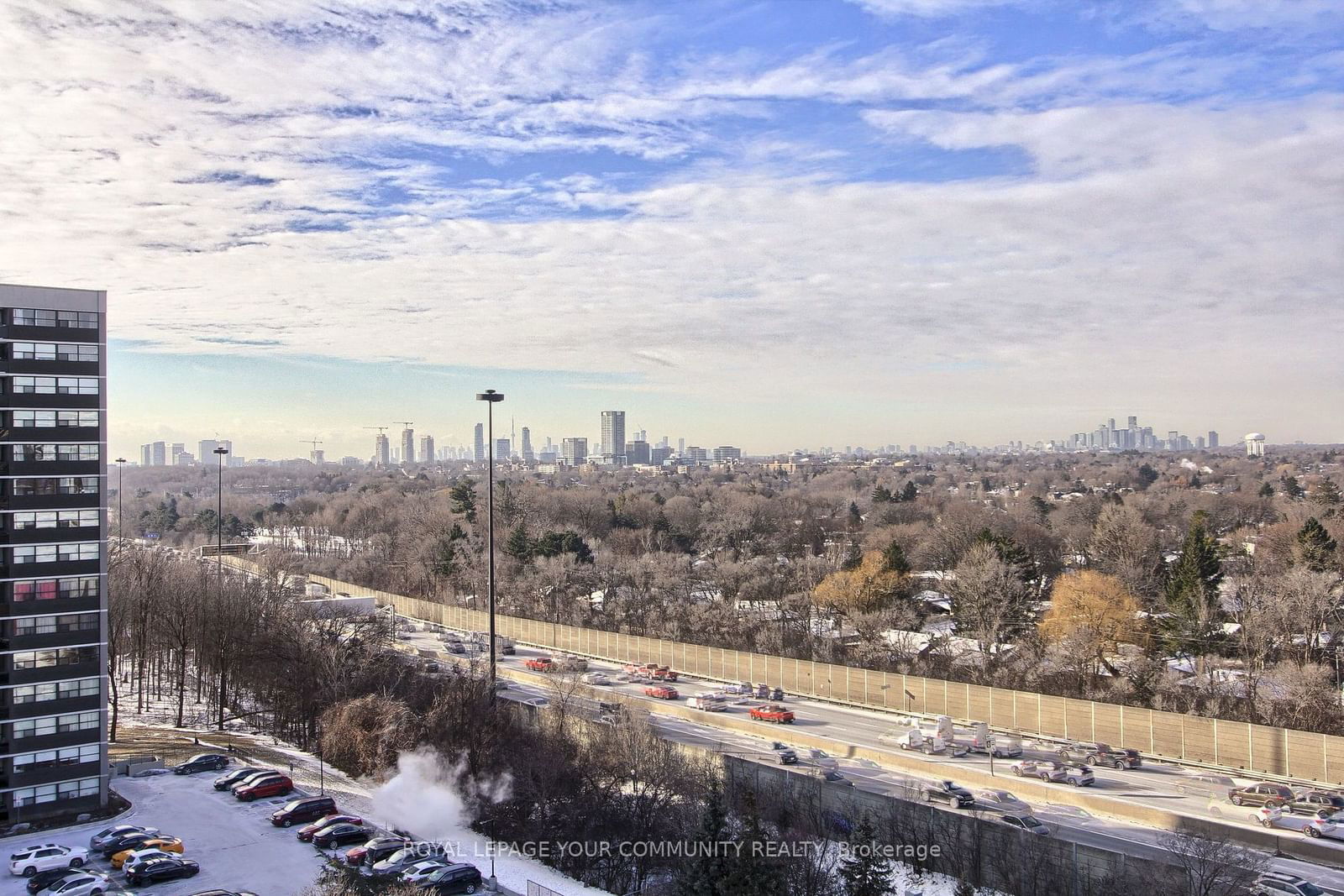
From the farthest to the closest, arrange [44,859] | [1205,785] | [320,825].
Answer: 1. [1205,785]
2. [320,825]
3. [44,859]

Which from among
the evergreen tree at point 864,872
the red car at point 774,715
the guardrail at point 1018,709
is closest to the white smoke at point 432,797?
the evergreen tree at point 864,872

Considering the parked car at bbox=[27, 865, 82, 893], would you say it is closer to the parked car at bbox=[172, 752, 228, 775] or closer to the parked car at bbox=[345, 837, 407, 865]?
the parked car at bbox=[345, 837, 407, 865]

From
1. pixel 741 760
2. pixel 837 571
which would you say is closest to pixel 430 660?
pixel 741 760

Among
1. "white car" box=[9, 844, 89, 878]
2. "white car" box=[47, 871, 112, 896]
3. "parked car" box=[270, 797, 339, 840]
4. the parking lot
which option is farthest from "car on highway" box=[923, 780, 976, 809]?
"white car" box=[9, 844, 89, 878]

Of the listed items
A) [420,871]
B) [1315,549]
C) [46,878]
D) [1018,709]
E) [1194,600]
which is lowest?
[46,878]

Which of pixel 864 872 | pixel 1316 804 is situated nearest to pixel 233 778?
pixel 864 872

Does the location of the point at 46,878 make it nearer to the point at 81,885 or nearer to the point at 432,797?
the point at 81,885
